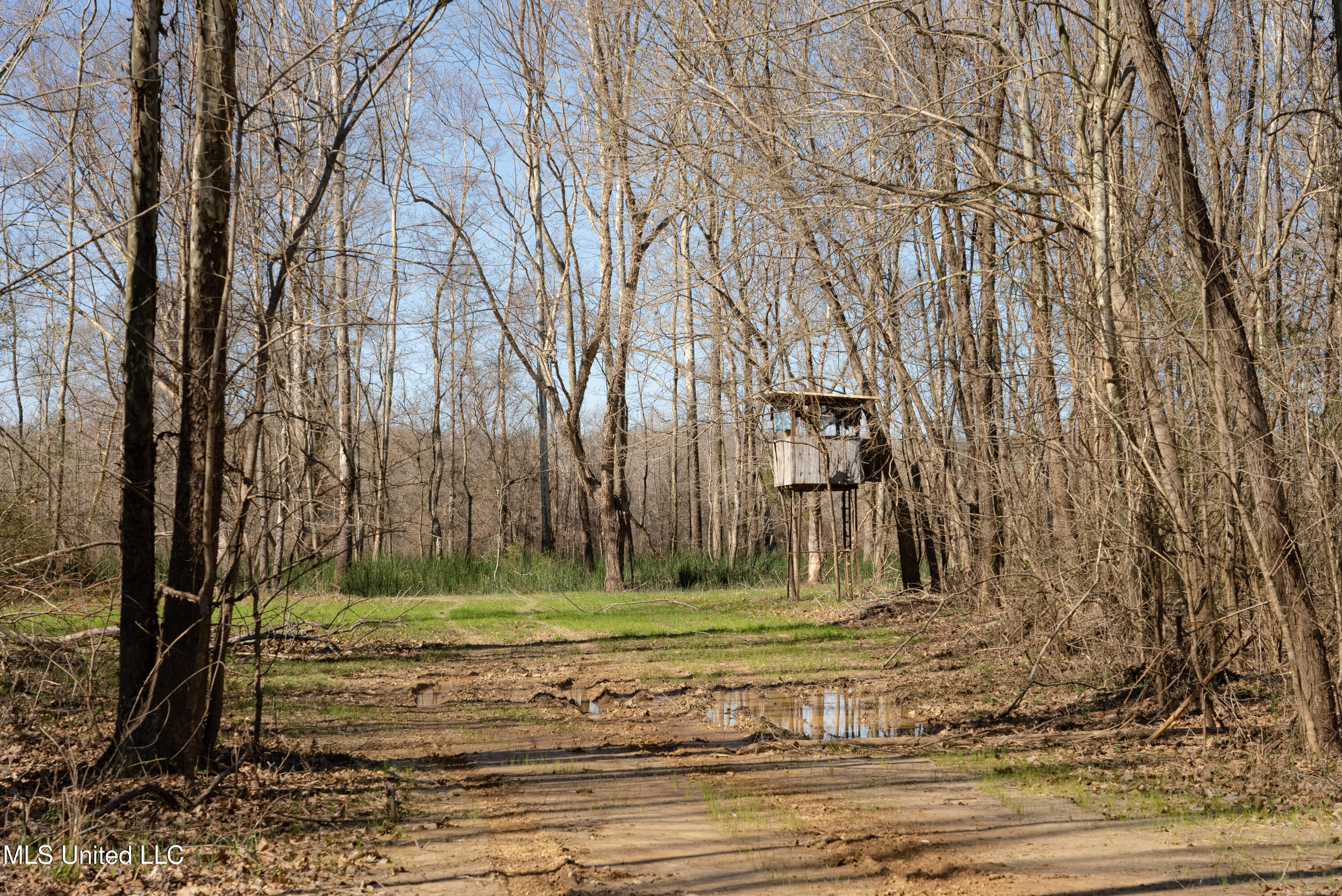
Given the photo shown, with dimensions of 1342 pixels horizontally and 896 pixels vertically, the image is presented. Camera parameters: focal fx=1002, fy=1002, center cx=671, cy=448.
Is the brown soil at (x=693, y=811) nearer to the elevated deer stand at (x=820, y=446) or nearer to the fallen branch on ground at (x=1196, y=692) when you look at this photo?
the fallen branch on ground at (x=1196, y=692)

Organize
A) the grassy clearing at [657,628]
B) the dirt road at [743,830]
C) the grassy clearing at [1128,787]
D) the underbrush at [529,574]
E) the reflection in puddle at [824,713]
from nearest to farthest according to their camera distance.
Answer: the dirt road at [743,830] → the grassy clearing at [1128,787] → the reflection in puddle at [824,713] → the grassy clearing at [657,628] → the underbrush at [529,574]

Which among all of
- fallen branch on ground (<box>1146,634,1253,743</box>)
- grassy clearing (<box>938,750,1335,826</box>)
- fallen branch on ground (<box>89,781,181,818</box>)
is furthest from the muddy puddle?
fallen branch on ground (<box>89,781,181,818</box>)

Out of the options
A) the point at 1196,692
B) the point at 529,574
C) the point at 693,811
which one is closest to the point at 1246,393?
the point at 1196,692

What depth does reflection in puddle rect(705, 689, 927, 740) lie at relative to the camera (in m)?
8.02

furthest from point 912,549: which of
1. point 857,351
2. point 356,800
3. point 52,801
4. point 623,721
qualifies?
point 52,801

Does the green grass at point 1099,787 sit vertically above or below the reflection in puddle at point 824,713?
above

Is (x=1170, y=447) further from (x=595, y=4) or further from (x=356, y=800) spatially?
(x=595, y=4)

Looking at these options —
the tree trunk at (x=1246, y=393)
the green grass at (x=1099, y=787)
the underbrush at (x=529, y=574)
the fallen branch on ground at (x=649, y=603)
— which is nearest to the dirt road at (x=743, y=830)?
the green grass at (x=1099, y=787)

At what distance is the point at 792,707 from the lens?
8922mm

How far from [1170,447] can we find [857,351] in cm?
665

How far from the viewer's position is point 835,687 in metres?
9.81

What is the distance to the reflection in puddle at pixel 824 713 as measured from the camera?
26.3 feet

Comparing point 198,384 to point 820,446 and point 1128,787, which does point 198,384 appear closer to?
point 1128,787

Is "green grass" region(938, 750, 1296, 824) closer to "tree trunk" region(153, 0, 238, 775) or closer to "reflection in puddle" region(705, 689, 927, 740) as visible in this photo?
"reflection in puddle" region(705, 689, 927, 740)
